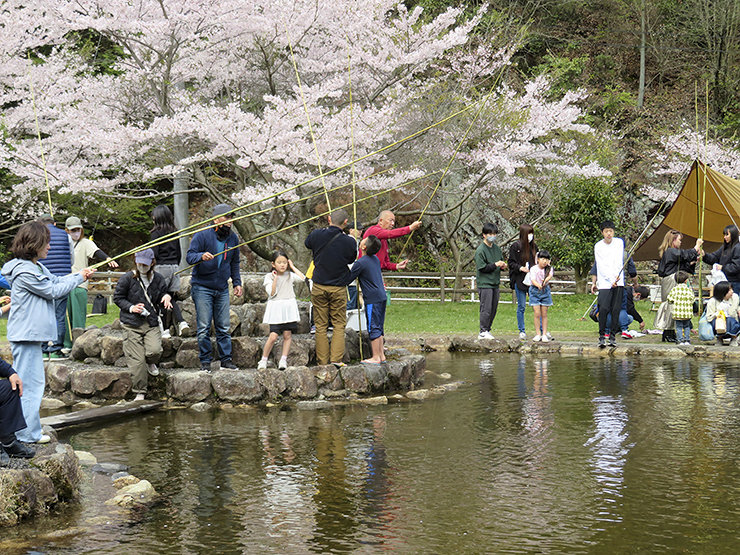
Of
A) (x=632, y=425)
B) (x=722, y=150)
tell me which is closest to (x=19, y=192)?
(x=632, y=425)

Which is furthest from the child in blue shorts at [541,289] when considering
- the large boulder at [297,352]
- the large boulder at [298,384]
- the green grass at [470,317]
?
the large boulder at [298,384]

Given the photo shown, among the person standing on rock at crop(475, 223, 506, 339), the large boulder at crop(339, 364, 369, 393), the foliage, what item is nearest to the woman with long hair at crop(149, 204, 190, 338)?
the large boulder at crop(339, 364, 369, 393)

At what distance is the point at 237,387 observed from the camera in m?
8.01

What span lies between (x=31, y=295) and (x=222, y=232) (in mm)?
3500

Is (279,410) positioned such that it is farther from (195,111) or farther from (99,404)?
(195,111)

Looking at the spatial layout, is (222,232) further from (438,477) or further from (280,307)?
(438,477)

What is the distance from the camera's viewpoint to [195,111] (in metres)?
14.0

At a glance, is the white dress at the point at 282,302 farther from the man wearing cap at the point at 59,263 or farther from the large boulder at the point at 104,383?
the man wearing cap at the point at 59,263

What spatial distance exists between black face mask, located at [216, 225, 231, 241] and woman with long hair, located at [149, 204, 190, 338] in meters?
0.83

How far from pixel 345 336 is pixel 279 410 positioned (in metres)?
1.84

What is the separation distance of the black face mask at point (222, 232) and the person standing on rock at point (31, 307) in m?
3.28

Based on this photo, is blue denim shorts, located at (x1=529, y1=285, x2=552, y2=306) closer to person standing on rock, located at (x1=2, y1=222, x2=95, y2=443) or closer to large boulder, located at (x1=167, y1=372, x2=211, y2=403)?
large boulder, located at (x1=167, y1=372, x2=211, y2=403)

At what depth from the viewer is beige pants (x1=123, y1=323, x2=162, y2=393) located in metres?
8.09

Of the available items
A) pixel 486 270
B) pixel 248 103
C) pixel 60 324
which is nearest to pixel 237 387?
pixel 60 324
